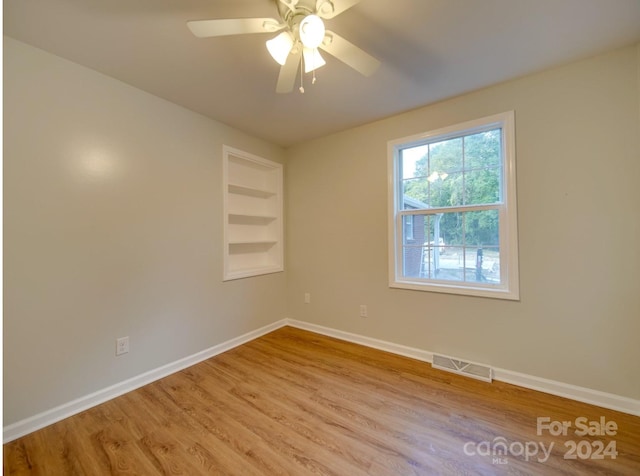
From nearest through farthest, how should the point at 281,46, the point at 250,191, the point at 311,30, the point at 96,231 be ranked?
the point at 311,30 → the point at 281,46 → the point at 96,231 → the point at 250,191

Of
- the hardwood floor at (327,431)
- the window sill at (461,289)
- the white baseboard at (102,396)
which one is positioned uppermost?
the window sill at (461,289)

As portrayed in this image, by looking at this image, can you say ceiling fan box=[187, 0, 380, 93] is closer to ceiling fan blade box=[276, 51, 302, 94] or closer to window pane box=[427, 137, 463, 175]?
ceiling fan blade box=[276, 51, 302, 94]

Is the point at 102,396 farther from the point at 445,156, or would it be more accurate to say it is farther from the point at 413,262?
the point at 445,156

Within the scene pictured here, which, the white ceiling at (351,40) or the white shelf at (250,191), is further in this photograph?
the white shelf at (250,191)

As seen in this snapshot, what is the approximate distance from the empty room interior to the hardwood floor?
16mm

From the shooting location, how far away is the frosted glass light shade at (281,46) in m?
1.61

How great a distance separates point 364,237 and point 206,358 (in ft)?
6.14

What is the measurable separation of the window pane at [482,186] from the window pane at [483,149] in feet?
0.19

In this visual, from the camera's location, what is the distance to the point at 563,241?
7.25ft

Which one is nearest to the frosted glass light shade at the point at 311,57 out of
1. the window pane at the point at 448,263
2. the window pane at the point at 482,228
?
the window pane at the point at 482,228

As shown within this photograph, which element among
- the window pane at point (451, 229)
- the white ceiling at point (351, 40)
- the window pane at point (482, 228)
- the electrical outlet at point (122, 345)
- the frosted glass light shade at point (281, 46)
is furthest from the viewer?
the window pane at point (451, 229)

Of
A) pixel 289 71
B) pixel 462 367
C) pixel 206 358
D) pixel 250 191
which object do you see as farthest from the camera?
pixel 250 191

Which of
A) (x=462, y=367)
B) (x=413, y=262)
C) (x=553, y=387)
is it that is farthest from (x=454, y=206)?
(x=553, y=387)

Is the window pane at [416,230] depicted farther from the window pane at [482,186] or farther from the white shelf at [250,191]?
the white shelf at [250,191]
